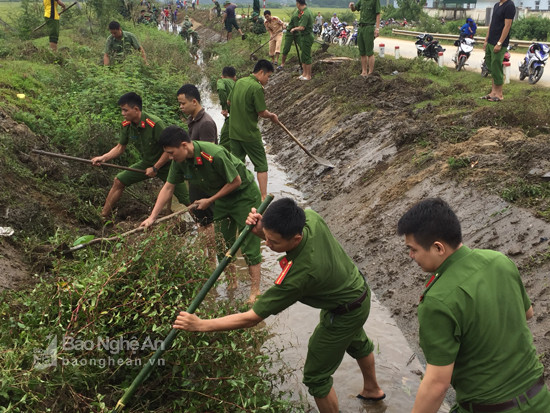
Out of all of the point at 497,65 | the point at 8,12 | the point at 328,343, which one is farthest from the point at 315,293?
the point at 8,12

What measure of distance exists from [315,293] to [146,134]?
3.93 metres

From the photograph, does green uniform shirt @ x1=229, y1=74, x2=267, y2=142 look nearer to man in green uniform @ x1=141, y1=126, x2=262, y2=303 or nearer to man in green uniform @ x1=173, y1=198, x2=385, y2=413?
man in green uniform @ x1=141, y1=126, x2=262, y2=303

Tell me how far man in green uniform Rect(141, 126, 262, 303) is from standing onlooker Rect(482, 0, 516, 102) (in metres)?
5.42

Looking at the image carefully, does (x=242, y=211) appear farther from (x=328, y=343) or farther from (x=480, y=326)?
(x=480, y=326)

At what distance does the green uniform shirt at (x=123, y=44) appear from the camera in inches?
445

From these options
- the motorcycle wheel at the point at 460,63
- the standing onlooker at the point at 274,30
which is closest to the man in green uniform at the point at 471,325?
the motorcycle wheel at the point at 460,63

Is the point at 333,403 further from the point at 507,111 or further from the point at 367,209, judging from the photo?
the point at 507,111

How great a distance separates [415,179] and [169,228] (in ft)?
12.9

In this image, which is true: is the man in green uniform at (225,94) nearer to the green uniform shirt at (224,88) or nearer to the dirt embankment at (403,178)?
the green uniform shirt at (224,88)

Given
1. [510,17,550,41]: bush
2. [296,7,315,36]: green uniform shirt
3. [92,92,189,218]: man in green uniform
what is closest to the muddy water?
[92,92,189,218]: man in green uniform

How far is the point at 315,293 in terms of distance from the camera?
10.9 ft

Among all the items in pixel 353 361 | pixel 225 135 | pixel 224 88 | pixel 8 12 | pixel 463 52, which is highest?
pixel 8 12

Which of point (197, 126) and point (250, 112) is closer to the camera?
point (197, 126)

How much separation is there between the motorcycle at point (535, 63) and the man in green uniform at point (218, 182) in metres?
8.20
